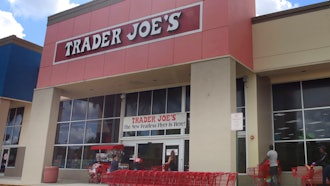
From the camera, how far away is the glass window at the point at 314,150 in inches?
573

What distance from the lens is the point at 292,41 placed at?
1530 cm

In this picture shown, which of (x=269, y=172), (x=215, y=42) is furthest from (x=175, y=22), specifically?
(x=269, y=172)

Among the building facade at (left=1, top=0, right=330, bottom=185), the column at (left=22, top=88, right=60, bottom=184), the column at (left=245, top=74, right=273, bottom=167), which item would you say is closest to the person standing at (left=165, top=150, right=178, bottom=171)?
the building facade at (left=1, top=0, right=330, bottom=185)

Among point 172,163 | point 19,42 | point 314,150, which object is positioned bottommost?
point 172,163

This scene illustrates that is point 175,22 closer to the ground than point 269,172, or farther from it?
farther from it

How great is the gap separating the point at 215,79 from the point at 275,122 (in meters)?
4.12

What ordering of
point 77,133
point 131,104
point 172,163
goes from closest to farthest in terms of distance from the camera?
point 172,163
point 131,104
point 77,133

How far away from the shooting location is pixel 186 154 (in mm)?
16984

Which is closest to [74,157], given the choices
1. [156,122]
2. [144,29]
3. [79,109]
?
[79,109]

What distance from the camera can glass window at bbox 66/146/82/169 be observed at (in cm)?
2124

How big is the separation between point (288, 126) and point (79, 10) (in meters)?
13.2

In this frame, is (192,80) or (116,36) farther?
(116,36)

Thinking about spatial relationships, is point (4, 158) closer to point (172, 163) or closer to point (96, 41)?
point (96, 41)

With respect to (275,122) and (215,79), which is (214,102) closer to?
(215,79)
